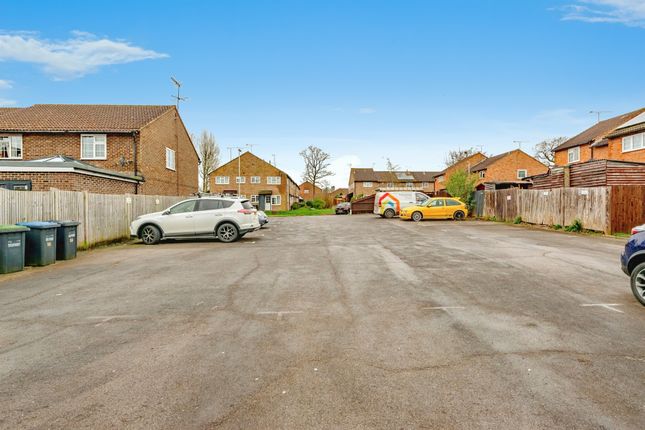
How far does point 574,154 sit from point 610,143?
9766 mm

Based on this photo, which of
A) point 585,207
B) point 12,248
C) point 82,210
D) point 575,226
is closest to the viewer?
point 12,248

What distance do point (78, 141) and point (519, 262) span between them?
2433cm

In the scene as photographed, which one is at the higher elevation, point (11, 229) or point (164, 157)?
point (164, 157)

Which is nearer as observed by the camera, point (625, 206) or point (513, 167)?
point (625, 206)

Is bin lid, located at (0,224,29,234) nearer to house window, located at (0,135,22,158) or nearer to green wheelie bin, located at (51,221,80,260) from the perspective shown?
green wheelie bin, located at (51,221,80,260)

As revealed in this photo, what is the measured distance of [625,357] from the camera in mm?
3967

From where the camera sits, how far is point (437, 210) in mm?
26922

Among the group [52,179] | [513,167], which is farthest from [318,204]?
[52,179]

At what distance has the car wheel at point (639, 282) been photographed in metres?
5.83

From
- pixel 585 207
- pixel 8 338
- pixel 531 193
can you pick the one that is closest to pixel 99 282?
pixel 8 338

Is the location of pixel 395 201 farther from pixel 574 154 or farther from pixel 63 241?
pixel 63 241

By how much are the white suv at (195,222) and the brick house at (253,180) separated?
4490cm

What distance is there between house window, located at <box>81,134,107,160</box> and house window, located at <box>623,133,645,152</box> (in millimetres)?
34557

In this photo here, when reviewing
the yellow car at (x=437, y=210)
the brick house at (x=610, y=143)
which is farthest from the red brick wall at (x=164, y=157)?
the brick house at (x=610, y=143)
